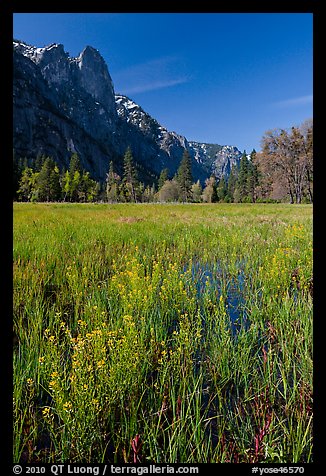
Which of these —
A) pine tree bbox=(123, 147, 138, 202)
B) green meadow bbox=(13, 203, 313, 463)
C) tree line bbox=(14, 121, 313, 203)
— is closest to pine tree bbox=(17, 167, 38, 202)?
tree line bbox=(14, 121, 313, 203)

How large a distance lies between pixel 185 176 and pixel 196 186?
14958 millimetres

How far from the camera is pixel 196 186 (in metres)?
95.6

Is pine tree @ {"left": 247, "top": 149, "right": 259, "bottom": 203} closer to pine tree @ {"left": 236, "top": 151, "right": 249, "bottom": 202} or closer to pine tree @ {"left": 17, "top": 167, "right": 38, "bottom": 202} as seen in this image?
pine tree @ {"left": 236, "top": 151, "right": 249, "bottom": 202}

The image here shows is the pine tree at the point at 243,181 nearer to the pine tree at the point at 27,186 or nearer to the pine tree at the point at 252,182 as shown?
the pine tree at the point at 252,182

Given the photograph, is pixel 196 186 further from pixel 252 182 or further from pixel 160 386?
pixel 160 386

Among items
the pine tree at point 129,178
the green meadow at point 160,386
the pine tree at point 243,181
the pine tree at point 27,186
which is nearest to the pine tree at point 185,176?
the pine tree at point 129,178

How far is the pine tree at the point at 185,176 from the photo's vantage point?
79.8 metres

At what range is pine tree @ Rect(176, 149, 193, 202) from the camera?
79750mm

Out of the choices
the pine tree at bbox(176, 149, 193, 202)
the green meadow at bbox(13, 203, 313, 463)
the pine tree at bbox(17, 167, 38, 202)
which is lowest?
the green meadow at bbox(13, 203, 313, 463)

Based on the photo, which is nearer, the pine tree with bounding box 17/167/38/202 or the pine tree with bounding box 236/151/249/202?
the pine tree with bounding box 17/167/38/202

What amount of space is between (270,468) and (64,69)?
246212 millimetres
